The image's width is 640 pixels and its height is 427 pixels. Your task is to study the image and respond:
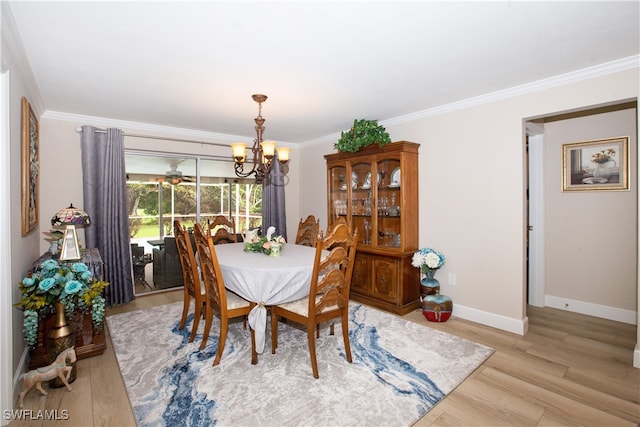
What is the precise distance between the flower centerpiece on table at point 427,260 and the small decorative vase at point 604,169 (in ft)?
6.14

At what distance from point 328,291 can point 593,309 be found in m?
3.19

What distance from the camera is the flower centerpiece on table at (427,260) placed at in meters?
3.48

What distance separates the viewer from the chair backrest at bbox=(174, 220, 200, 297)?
279cm

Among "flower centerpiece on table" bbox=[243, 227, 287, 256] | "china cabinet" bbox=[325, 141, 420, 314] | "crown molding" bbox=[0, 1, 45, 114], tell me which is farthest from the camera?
"china cabinet" bbox=[325, 141, 420, 314]

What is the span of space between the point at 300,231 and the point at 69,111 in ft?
9.75

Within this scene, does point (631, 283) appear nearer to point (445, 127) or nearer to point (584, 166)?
point (584, 166)

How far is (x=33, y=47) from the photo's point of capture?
2195 mm

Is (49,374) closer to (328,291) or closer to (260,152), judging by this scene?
(328,291)

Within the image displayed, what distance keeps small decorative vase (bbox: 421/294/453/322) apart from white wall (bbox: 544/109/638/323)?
152 cm

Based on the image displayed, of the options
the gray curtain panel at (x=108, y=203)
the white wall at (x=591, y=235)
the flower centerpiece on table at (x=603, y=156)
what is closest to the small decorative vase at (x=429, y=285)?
the white wall at (x=591, y=235)

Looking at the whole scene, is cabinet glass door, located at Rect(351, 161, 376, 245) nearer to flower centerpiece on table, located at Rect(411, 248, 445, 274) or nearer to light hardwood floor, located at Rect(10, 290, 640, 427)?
flower centerpiece on table, located at Rect(411, 248, 445, 274)

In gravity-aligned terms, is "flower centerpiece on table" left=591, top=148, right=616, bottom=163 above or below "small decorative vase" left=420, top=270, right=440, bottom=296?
above

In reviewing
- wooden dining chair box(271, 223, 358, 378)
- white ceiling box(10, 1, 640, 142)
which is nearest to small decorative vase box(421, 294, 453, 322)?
wooden dining chair box(271, 223, 358, 378)

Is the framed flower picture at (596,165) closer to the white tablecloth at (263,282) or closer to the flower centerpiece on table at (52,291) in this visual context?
the white tablecloth at (263,282)
